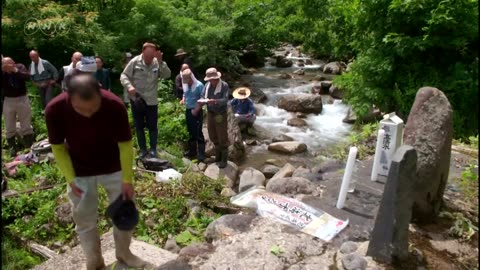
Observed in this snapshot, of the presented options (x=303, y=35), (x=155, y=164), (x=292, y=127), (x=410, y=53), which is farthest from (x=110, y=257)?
(x=303, y=35)

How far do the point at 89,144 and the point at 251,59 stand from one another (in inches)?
682

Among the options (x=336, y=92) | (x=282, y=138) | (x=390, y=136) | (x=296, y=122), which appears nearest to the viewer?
(x=390, y=136)

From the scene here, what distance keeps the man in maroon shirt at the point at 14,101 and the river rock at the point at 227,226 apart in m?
5.22

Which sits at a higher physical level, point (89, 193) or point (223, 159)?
point (89, 193)

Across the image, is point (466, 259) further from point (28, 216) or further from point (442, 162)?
point (28, 216)

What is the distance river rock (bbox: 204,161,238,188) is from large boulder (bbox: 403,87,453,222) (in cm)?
388

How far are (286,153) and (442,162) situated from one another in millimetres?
6154

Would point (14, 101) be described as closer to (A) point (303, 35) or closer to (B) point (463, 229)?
(B) point (463, 229)

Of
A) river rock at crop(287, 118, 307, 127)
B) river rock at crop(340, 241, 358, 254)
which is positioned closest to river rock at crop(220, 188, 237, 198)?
river rock at crop(340, 241, 358, 254)

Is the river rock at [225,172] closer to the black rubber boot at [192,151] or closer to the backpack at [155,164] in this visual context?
the black rubber boot at [192,151]

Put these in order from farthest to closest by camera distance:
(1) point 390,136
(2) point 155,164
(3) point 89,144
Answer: (2) point 155,164 < (1) point 390,136 < (3) point 89,144

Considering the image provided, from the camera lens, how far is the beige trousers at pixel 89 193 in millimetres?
3627

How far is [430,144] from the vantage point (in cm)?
473

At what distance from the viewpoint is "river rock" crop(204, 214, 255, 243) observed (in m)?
4.92
